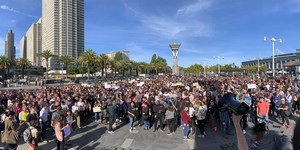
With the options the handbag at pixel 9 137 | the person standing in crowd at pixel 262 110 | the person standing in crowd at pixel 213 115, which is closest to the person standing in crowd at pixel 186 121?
the person standing in crowd at pixel 213 115

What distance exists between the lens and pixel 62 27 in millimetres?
156250

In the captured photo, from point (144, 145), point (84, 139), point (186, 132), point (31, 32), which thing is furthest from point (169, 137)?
point (31, 32)

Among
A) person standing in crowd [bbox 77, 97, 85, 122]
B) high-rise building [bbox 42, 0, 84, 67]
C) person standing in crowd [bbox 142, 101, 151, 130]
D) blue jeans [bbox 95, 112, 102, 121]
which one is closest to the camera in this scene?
person standing in crowd [bbox 142, 101, 151, 130]

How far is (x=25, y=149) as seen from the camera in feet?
24.3

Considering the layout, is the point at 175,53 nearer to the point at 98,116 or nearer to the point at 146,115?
the point at 98,116

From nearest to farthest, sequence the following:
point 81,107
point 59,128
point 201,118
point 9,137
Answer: point 9,137 → point 59,128 → point 201,118 → point 81,107

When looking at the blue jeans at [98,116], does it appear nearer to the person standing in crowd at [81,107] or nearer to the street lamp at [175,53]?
the person standing in crowd at [81,107]

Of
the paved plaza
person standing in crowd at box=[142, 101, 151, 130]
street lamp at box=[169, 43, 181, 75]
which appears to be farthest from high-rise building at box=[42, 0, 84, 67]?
person standing in crowd at box=[142, 101, 151, 130]

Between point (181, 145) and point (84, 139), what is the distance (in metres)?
4.26

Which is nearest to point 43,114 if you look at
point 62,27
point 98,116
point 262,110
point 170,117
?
point 98,116

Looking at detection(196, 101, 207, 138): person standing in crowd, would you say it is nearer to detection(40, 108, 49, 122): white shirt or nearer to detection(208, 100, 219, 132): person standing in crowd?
detection(208, 100, 219, 132): person standing in crowd

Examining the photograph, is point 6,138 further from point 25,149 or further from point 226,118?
point 226,118

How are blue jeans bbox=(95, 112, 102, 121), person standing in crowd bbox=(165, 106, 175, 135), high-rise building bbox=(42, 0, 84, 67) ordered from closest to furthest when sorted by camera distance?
person standing in crowd bbox=(165, 106, 175, 135) < blue jeans bbox=(95, 112, 102, 121) < high-rise building bbox=(42, 0, 84, 67)

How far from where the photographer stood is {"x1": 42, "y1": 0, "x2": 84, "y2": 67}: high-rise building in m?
155
